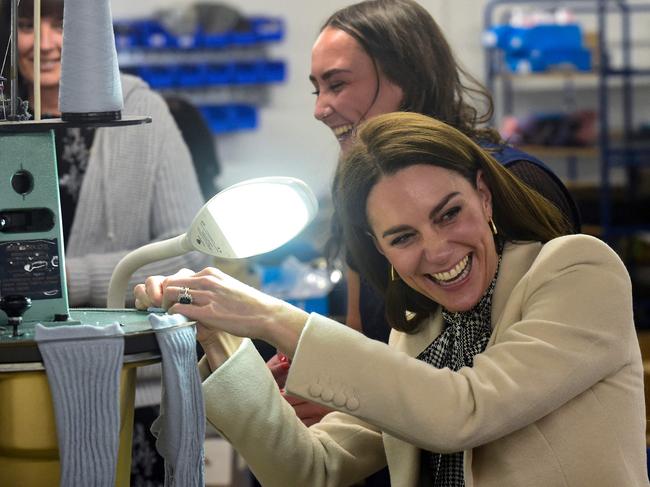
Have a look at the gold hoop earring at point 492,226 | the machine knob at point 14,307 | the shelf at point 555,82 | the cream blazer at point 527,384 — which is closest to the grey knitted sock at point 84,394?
the machine knob at point 14,307

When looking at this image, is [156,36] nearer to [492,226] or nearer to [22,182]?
[492,226]

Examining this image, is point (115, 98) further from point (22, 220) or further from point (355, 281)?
point (355, 281)

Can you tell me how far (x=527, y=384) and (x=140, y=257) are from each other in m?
0.58

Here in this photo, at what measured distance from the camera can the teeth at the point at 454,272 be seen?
1.79 meters

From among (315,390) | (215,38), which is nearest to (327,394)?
(315,390)

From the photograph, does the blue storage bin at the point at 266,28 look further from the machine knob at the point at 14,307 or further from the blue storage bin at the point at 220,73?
the machine knob at the point at 14,307

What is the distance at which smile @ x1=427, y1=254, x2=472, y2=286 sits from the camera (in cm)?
179

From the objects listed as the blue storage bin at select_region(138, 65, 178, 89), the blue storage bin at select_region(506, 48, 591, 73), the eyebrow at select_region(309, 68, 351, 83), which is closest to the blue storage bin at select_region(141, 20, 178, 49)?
the blue storage bin at select_region(138, 65, 178, 89)

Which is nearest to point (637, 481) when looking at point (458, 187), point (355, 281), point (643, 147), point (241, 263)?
point (458, 187)

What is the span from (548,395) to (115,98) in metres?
0.73

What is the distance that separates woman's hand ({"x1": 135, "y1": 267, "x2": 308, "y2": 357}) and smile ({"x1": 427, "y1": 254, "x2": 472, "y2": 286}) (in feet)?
0.79

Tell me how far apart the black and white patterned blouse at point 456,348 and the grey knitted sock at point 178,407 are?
510 mm

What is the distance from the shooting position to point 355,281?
252 cm

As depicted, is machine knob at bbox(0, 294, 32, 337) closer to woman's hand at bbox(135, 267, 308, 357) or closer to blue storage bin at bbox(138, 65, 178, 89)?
woman's hand at bbox(135, 267, 308, 357)
